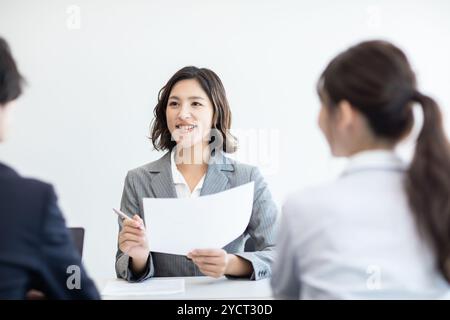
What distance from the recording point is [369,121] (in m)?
1.08

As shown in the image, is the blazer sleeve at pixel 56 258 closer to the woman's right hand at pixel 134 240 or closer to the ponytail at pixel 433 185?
the woman's right hand at pixel 134 240

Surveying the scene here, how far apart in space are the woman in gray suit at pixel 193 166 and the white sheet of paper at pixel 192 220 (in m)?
0.21

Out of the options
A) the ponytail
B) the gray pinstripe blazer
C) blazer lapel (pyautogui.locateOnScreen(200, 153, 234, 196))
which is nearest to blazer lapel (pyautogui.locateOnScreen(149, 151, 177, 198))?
the gray pinstripe blazer

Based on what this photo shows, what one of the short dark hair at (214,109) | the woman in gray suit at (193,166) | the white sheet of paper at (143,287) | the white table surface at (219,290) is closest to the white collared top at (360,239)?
the white table surface at (219,290)

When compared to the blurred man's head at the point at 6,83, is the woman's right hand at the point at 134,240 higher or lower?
lower

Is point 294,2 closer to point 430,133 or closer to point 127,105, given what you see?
point 127,105

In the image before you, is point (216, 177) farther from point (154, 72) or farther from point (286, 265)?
point (286, 265)

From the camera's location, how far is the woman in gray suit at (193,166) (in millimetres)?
1856

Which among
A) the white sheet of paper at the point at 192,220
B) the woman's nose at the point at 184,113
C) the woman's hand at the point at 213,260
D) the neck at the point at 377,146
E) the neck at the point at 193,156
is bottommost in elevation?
the woman's hand at the point at 213,260

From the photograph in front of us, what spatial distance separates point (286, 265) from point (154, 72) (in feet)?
4.32

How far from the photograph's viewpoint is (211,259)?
1.55 metres

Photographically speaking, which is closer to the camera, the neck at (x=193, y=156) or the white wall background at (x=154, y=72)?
the white wall background at (x=154, y=72)

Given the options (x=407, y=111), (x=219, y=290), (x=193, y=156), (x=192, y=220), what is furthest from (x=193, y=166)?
(x=407, y=111)

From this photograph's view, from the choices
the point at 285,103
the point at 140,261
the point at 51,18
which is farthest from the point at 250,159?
A: the point at 51,18
